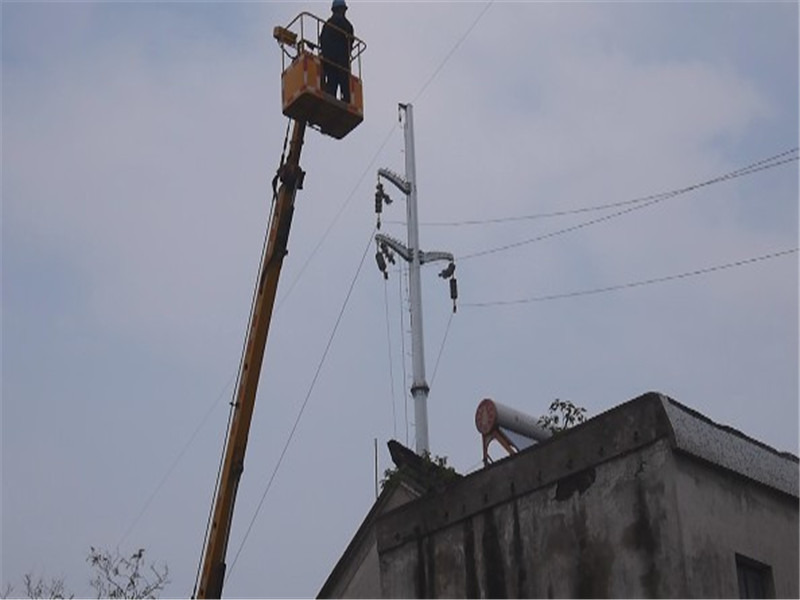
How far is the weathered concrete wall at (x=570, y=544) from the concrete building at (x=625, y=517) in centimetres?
1

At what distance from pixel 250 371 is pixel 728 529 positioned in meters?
7.36

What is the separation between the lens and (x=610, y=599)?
13.1 metres

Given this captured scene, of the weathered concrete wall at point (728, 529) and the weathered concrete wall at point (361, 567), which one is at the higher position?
the weathered concrete wall at point (361, 567)

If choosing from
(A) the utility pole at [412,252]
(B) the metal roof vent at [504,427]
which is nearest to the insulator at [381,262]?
(A) the utility pole at [412,252]

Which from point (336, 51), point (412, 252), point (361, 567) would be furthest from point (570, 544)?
point (412, 252)

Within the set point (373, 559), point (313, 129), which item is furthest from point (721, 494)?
point (313, 129)

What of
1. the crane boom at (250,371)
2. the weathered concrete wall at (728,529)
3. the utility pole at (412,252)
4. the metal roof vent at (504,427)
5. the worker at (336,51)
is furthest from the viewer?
the utility pole at (412,252)

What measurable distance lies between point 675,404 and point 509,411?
32.5 ft

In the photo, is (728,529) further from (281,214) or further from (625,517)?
(281,214)

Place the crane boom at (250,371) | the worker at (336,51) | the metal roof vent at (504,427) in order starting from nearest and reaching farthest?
the crane boom at (250,371)
the worker at (336,51)
the metal roof vent at (504,427)

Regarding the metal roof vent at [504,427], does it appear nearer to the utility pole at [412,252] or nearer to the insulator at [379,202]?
the utility pole at [412,252]

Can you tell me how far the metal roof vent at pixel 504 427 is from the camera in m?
22.7

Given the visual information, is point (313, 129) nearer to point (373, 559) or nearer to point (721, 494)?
point (373, 559)

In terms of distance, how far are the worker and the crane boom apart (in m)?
0.79
